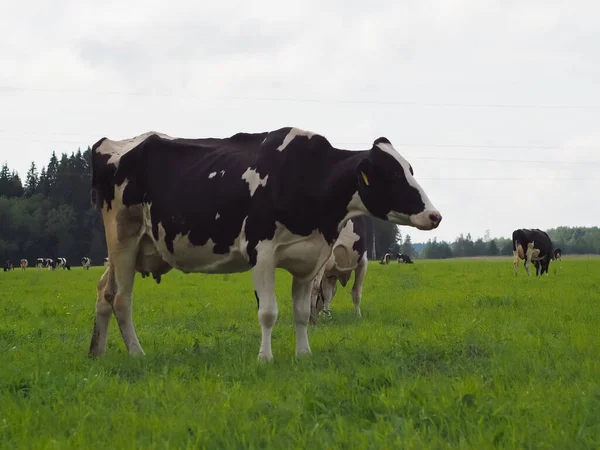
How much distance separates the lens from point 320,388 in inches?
195

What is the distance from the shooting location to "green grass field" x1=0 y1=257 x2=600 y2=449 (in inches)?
153

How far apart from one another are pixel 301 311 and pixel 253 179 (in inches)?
58.3

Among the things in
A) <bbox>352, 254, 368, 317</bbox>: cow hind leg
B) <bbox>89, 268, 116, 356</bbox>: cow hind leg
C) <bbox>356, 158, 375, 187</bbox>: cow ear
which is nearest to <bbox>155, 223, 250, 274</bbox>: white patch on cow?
<bbox>89, 268, 116, 356</bbox>: cow hind leg

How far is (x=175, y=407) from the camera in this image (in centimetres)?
459

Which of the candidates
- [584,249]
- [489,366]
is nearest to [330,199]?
[489,366]

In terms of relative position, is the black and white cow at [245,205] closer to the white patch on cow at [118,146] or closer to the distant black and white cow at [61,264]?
→ the white patch on cow at [118,146]

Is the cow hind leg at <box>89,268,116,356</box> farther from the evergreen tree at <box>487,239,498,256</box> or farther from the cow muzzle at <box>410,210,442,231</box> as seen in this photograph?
the evergreen tree at <box>487,239,498,256</box>

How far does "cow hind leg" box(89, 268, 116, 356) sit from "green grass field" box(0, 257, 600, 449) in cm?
27

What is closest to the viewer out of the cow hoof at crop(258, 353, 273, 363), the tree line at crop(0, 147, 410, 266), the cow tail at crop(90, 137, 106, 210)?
the cow hoof at crop(258, 353, 273, 363)

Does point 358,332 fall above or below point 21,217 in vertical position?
below

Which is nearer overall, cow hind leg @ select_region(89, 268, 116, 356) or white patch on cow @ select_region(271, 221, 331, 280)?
white patch on cow @ select_region(271, 221, 331, 280)

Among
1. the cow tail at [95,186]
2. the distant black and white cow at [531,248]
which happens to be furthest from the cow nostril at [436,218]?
the distant black and white cow at [531,248]

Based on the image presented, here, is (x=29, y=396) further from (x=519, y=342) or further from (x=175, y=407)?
(x=519, y=342)

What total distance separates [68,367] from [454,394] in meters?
3.76
